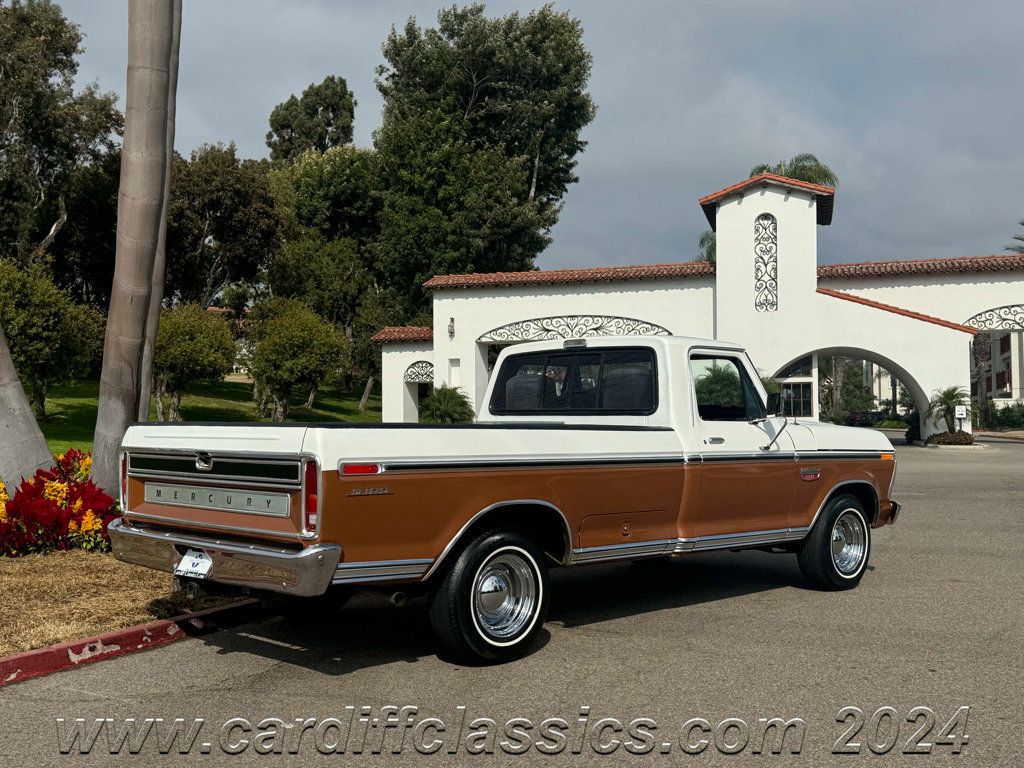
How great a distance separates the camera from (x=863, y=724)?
182 inches

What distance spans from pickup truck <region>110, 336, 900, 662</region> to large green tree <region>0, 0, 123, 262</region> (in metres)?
31.6

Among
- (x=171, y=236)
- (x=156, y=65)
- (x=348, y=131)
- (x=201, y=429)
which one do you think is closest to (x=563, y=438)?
(x=201, y=429)

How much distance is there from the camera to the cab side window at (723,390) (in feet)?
23.4

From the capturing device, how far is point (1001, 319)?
98.8ft

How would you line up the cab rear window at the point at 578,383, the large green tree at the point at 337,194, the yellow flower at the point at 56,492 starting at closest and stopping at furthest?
the cab rear window at the point at 578,383 → the yellow flower at the point at 56,492 → the large green tree at the point at 337,194

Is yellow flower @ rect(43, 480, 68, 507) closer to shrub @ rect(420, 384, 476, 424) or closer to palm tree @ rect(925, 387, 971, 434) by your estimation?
shrub @ rect(420, 384, 476, 424)

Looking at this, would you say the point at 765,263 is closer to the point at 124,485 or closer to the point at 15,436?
the point at 15,436

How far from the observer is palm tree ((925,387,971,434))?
28.4 m

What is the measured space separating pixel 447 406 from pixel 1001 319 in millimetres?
17631

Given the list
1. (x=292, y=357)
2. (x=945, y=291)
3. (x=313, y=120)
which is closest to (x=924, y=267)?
(x=945, y=291)

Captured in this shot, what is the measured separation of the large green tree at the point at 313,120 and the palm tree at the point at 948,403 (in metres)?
43.2

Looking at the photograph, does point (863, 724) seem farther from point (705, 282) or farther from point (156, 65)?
point (705, 282)

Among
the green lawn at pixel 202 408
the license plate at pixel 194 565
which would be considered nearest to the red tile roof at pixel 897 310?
the green lawn at pixel 202 408

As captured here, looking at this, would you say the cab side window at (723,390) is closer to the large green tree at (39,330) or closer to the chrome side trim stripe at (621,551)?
the chrome side trim stripe at (621,551)
